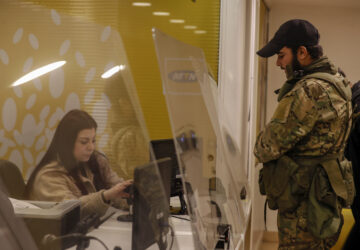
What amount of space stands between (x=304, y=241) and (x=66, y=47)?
7.26 feet

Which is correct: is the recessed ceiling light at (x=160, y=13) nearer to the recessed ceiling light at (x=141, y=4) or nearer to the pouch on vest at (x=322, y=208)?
the recessed ceiling light at (x=141, y=4)

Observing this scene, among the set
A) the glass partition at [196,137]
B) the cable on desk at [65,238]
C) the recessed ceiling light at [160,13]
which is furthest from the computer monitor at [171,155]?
the cable on desk at [65,238]

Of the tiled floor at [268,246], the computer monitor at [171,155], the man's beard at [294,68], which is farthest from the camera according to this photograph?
the tiled floor at [268,246]

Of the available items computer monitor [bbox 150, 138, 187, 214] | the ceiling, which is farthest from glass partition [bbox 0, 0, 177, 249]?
the ceiling

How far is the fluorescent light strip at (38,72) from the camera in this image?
0.53 m

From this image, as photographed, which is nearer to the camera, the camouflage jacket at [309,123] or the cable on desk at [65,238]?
the cable on desk at [65,238]

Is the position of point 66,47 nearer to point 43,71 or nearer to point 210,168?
point 43,71

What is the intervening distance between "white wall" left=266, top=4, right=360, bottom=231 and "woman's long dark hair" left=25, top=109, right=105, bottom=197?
4.75m

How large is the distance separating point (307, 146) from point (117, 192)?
1899 millimetres

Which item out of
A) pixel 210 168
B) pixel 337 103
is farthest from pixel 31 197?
pixel 337 103

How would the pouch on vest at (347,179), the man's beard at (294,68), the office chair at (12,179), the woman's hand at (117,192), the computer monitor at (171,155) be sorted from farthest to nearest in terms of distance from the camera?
the man's beard at (294,68) < the pouch on vest at (347,179) < the computer monitor at (171,155) < the woman's hand at (117,192) < the office chair at (12,179)

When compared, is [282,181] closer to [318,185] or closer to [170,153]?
[318,185]

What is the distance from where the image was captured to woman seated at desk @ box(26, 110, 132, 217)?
0.54 m

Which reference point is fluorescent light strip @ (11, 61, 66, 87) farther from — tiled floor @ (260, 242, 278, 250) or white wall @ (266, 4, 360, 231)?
white wall @ (266, 4, 360, 231)
